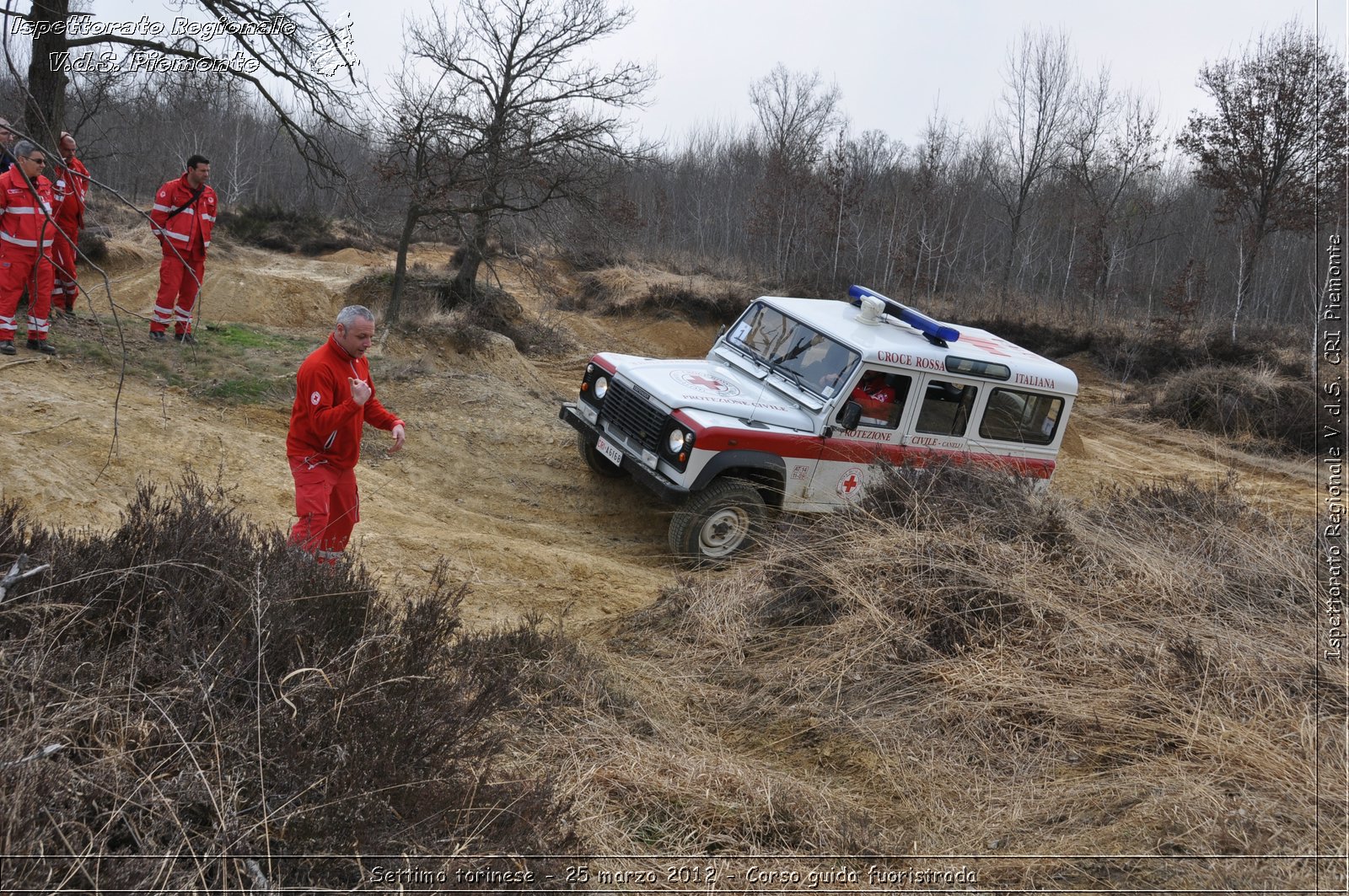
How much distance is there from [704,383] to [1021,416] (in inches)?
122

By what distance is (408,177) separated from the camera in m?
12.6

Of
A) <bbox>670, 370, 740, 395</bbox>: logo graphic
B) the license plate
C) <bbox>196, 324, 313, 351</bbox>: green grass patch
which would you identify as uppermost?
<bbox>670, 370, 740, 395</bbox>: logo graphic

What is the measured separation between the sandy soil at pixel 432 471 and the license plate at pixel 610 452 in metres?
0.78

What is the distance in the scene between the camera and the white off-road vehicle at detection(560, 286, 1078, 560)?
7285 millimetres

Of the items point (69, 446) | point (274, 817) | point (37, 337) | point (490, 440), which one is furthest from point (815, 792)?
point (37, 337)

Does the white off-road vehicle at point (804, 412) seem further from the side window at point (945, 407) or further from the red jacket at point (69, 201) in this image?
the red jacket at point (69, 201)

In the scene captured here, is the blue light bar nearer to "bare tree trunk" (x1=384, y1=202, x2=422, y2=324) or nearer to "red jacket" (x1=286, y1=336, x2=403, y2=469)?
"red jacket" (x1=286, y1=336, x2=403, y2=469)

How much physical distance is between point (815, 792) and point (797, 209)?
31.2 meters

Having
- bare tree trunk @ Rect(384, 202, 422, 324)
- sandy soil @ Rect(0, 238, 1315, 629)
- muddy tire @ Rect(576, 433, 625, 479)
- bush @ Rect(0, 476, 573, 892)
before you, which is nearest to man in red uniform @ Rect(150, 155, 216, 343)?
sandy soil @ Rect(0, 238, 1315, 629)

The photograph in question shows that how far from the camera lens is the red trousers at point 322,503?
4.80 metres

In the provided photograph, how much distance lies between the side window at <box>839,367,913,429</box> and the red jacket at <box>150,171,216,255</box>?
21.0 feet

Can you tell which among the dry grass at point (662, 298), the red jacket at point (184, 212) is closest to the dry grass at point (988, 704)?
the red jacket at point (184, 212)

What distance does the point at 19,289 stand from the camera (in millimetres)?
7734

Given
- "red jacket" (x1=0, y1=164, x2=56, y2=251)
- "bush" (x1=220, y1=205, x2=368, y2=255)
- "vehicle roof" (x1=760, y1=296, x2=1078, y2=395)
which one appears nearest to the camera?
"red jacket" (x1=0, y1=164, x2=56, y2=251)
